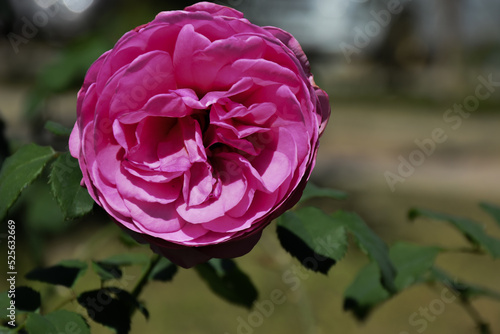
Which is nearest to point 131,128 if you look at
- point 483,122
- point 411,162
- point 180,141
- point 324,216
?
point 180,141

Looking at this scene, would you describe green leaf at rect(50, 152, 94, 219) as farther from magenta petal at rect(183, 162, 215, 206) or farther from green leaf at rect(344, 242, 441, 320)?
green leaf at rect(344, 242, 441, 320)

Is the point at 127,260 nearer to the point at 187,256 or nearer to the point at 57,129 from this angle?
the point at 57,129

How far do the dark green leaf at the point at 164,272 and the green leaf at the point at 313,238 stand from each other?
214 millimetres

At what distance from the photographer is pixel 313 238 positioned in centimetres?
58

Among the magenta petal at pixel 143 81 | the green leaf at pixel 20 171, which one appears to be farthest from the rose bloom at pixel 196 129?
the green leaf at pixel 20 171

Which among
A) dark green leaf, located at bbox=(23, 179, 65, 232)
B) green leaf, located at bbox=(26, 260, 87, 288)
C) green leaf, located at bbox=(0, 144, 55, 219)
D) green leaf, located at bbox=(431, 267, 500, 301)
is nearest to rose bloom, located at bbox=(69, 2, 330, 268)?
green leaf, located at bbox=(0, 144, 55, 219)

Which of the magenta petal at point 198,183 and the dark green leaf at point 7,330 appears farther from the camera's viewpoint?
the dark green leaf at point 7,330

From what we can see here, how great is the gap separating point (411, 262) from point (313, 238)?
11.3 inches

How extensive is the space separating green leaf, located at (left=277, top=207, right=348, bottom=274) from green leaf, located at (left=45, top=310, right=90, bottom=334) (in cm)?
20

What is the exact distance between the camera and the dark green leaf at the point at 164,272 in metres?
0.74

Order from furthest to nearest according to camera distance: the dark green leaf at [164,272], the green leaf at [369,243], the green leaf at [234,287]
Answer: the green leaf at [234,287], the dark green leaf at [164,272], the green leaf at [369,243]

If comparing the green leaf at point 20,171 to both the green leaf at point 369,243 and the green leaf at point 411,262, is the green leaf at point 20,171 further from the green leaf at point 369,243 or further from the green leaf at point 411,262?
the green leaf at point 411,262

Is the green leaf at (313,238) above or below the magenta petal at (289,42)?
below

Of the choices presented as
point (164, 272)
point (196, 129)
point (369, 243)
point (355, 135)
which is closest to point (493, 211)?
point (369, 243)
